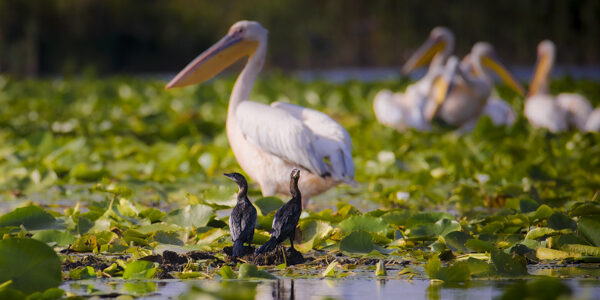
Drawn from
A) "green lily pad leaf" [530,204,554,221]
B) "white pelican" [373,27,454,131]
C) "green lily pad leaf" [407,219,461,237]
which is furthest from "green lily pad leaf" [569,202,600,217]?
"white pelican" [373,27,454,131]

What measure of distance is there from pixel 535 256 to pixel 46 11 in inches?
683

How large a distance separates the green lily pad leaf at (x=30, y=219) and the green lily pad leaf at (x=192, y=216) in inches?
18.0

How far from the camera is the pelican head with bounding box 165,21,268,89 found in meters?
4.08

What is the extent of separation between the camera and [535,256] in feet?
9.35

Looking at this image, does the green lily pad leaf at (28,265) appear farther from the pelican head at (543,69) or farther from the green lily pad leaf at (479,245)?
the pelican head at (543,69)

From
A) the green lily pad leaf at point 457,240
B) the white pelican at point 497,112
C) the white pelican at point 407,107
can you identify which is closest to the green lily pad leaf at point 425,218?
the green lily pad leaf at point 457,240

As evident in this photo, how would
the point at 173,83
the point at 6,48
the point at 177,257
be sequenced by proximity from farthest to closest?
the point at 6,48
the point at 173,83
the point at 177,257

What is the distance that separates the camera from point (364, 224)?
318 centimetres

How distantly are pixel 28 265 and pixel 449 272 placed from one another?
4.01 ft

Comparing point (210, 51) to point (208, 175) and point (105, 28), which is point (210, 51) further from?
point (105, 28)

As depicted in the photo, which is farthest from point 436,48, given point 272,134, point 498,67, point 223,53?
point 272,134

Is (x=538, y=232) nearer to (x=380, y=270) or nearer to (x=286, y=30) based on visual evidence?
(x=380, y=270)

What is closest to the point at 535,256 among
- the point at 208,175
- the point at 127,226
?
the point at 127,226

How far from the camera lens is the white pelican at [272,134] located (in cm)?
361
